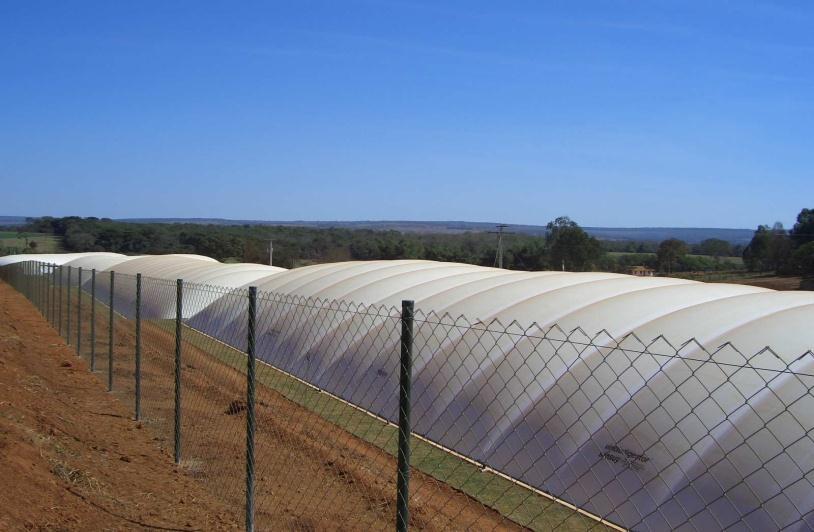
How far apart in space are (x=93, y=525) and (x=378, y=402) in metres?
7.72

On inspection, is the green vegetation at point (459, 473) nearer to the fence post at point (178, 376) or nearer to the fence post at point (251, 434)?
the fence post at point (178, 376)

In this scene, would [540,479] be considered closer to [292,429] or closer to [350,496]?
[350,496]

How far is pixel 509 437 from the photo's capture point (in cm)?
1028

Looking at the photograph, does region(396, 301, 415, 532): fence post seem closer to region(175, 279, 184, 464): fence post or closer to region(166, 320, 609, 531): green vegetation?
region(175, 279, 184, 464): fence post

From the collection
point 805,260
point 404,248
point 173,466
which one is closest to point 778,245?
point 805,260

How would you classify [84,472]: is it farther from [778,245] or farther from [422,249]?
[422,249]

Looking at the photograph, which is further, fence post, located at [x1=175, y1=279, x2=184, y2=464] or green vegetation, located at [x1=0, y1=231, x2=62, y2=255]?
green vegetation, located at [x1=0, y1=231, x2=62, y2=255]

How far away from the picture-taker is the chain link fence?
731 cm

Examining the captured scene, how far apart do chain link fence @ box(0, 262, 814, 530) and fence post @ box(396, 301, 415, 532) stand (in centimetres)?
1

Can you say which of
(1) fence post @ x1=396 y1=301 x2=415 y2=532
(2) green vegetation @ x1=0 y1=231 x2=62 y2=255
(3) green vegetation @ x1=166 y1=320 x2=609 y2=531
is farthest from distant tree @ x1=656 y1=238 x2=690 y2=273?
(1) fence post @ x1=396 y1=301 x2=415 y2=532

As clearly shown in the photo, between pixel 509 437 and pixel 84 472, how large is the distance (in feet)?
17.4

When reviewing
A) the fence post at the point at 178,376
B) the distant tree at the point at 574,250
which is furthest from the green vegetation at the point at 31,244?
the fence post at the point at 178,376

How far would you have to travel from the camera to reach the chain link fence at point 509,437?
7312mm

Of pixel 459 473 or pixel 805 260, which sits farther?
pixel 805 260
